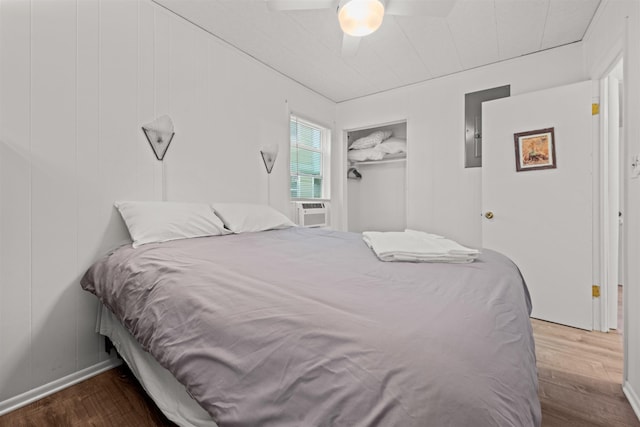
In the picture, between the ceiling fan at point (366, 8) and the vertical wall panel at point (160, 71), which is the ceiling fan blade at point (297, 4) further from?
the vertical wall panel at point (160, 71)

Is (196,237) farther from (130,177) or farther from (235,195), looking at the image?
(235,195)

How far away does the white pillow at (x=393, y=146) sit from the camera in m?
3.95

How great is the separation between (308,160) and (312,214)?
0.75 m

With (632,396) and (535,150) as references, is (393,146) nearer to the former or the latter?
(535,150)

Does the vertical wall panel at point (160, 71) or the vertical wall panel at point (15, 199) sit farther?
the vertical wall panel at point (160, 71)

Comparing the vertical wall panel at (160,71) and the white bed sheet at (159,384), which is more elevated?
the vertical wall panel at (160,71)

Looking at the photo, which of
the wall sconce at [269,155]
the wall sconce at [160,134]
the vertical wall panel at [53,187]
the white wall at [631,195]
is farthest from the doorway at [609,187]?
the vertical wall panel at [53,187]

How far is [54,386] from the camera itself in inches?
61.0

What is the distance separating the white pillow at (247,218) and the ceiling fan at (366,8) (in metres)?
1.40

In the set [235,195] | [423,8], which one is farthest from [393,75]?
[235,195]

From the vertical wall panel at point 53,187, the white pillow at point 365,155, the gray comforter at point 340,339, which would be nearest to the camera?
the gray comforter at point 340,339

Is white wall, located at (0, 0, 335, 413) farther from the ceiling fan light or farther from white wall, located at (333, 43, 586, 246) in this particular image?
white wall, located at (333, 43, 586, 246)

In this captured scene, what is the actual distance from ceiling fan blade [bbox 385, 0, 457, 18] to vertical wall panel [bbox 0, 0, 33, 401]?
202 cm

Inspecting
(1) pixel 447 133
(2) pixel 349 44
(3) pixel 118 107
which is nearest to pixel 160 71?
(3) pixel 118 107
